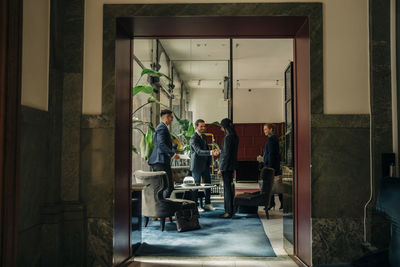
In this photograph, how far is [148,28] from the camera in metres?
3.30

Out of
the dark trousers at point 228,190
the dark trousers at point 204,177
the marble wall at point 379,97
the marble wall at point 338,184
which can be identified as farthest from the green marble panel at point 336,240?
the dark trousers at point 204,177

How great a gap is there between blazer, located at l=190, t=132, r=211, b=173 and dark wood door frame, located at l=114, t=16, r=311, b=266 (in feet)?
8.78

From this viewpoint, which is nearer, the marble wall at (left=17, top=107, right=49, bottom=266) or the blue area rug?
the marble wall at (left=17, top=107, right=49, bottom=266)

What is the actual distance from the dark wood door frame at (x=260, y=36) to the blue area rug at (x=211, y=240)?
22.4 inches

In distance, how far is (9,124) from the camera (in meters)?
2.20

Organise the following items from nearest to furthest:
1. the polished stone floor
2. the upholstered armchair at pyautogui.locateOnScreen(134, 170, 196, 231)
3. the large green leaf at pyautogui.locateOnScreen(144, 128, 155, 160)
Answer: the polished stone floor → the upholstered armchair at pyautogui.locateOnScreen(134, 170, 196, 231) → the large green leaf at pyautogui.locateOnScreen(144, 128, 155, 160)

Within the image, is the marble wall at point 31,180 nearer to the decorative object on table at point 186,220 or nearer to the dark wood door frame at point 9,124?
the dark wood door frame at point 9,124

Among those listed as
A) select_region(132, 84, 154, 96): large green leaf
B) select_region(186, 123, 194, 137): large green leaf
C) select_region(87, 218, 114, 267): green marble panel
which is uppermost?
select_region(132, 84, 154, 96): large green leaf

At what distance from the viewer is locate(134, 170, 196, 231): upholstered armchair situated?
4547mm

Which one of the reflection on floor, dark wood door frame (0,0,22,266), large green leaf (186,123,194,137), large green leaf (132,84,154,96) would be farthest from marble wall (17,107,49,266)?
large green leaf (186,123,194,137)

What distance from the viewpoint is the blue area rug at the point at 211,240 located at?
12.7 ft

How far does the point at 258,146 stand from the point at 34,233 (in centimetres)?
1219

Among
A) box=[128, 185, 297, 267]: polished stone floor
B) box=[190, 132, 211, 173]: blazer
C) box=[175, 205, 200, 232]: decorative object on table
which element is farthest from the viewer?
box=[190, 132, 211, 173]: blazer

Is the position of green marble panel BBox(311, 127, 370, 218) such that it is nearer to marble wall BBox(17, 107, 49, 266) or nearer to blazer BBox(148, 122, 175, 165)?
marble wall BBox(17, 107, 49, 266)
